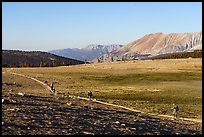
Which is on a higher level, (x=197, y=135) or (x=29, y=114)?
(x=29, y=114)

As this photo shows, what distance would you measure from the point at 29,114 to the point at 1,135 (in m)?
4.84

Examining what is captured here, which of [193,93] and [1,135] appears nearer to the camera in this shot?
[1,135]

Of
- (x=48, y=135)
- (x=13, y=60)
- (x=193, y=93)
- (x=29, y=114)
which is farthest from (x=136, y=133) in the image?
(x=13, y=60)

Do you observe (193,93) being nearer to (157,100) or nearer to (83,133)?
(157,100)

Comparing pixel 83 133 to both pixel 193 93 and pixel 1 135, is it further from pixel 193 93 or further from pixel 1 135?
pixel 193 93

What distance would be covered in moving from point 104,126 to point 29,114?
3863mm

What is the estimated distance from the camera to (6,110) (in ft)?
60.7

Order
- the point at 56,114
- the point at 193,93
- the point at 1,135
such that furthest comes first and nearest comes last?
1. the point at 193,93
2. the point at 56,114
3. the point at 1,135

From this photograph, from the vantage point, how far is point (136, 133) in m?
16.5

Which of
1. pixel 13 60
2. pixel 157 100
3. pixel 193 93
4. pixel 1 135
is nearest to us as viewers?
pixel 1 135

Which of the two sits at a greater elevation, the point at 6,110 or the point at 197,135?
the point at 6,110

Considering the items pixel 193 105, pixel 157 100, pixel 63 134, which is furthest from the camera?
pixel 157 100

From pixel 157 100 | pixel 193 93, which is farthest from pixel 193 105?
pixel 193 93

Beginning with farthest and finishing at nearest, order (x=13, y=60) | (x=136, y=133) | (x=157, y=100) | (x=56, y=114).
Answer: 1. (x=13, y=60)
2. (x=157, y=100)
3. (x=56, y=114)
4. (x=136, y=133)
